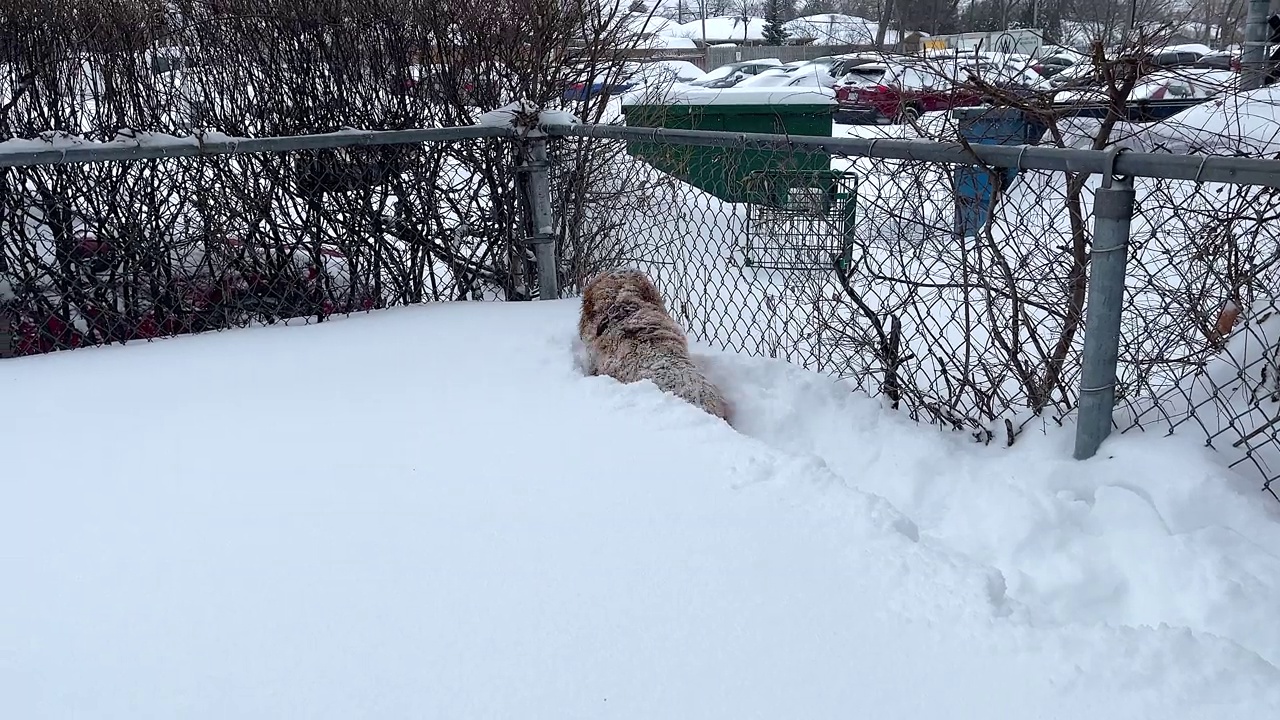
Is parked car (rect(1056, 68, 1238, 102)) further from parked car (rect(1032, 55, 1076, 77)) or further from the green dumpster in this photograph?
the green dumpster

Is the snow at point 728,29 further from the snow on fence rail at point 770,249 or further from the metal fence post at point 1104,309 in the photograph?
the metal fence post at point 1104,309

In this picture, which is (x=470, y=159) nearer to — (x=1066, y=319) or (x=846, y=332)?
(x=846, y=332)

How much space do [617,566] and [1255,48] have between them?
120 inches

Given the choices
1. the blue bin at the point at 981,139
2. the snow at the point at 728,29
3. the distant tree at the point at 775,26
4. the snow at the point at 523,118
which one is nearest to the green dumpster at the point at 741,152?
the snow at the point at 523,118

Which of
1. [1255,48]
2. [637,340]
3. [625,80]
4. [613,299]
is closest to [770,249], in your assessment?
[637,340]

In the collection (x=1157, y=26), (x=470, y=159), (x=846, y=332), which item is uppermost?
(x=1157, y=26)

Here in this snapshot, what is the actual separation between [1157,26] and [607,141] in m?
3.05

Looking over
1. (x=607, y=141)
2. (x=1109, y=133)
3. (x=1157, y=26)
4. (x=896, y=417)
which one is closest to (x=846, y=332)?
(x=896, y=417)

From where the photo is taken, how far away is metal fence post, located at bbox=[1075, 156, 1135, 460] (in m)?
2.50

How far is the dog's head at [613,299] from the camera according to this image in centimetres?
410

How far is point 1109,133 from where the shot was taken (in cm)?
287

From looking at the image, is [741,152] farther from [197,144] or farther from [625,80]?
[625,80]

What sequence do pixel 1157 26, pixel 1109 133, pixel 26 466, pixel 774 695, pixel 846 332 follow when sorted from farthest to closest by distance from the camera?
pixel 846 332, pixel 26 466, pixel 1109 133, pixel 1157 26, pixel 774 695

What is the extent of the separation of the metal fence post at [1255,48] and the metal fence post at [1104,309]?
2.03 ft
